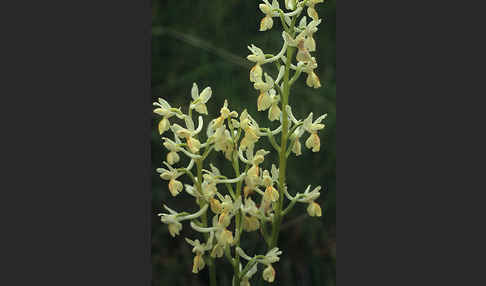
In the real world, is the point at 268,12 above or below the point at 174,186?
above

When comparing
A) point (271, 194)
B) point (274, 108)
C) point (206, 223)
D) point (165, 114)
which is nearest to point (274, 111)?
point (274, 108)

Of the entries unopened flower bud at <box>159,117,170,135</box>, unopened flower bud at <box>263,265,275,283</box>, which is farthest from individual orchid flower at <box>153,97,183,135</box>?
unopened flower bud at <box>263,265,275,283</box>

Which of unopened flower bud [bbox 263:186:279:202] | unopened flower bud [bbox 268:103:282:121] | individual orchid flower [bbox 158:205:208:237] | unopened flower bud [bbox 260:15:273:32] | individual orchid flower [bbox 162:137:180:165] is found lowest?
individual orchid flower [bbox 158:205:208:237]

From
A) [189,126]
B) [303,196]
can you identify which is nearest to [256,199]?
[303,196]

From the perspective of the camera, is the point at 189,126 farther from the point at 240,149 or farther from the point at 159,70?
the point at 159,70

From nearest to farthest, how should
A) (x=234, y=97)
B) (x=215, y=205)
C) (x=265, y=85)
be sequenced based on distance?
(x=265, y=85) → (x=215, y=205) → (x=234, y=97)

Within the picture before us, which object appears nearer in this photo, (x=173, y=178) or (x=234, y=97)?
(x=173, y=178)

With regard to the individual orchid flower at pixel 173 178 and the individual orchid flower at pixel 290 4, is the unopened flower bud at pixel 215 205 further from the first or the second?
the individual orchid flower at pixel 290 4

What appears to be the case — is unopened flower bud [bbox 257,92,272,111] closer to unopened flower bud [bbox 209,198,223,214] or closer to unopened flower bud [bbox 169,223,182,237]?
unopened flower bud [bbox 209,198,223,214]

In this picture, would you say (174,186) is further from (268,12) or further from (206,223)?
(268,12)
